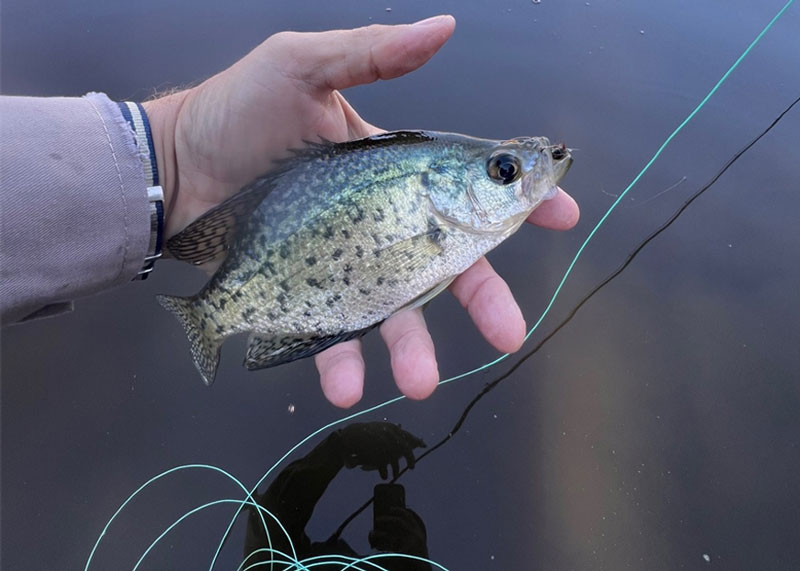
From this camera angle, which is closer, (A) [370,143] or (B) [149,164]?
(A) [370,143]

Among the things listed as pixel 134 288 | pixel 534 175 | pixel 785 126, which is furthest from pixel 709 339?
pixel 134 288

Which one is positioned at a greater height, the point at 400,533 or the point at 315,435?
the point at 315,435

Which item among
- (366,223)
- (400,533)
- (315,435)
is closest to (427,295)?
(366,223)

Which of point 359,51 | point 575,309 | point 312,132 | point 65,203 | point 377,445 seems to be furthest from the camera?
point 575,309

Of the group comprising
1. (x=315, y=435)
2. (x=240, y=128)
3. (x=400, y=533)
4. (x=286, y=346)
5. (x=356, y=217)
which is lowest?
(x=400, y=533)

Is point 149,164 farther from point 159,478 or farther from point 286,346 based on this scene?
point 159,478

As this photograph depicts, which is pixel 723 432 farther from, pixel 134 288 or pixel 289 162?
pixel 134 288
